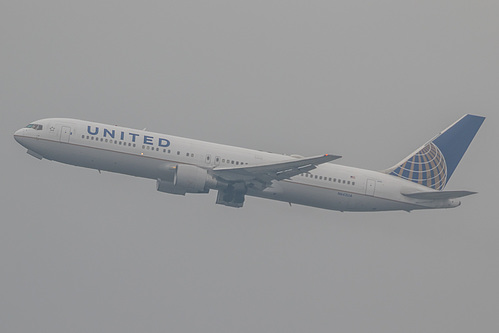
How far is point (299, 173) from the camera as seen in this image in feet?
250

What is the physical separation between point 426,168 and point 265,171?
58.2ft

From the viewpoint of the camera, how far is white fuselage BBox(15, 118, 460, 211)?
7481cm

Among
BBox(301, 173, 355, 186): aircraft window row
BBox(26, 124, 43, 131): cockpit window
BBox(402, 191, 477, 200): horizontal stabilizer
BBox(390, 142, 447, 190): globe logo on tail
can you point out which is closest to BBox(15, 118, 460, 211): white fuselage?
BBox(301, 173, 355, 186): aircraft window row

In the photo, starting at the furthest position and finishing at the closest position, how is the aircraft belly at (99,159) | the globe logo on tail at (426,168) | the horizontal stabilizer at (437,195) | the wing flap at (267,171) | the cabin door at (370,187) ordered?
the globe logo on tail at (426,168), the cabin door at (370,187), the horizontal stabilizer at (437,195), the aircraft belly at (99,159), the wing flap at (267,171)

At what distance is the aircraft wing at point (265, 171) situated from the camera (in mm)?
74375

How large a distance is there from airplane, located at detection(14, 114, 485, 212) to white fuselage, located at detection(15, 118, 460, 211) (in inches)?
2.8

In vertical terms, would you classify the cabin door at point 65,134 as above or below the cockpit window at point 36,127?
below

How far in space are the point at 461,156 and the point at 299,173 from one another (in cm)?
1908

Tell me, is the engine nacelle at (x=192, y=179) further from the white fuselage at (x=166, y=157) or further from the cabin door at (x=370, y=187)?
the cabin door at (x=370, y=187)

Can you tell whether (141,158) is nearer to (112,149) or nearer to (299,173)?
(112,149)

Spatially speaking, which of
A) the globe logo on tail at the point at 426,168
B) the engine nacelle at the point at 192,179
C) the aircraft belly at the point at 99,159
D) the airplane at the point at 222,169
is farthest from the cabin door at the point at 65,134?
the globe logo on tail at the point at 426,168

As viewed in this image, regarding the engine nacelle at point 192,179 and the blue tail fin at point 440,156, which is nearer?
the engine nacelle at point 192,179

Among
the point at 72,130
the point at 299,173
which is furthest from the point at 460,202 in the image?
the point at 72,130

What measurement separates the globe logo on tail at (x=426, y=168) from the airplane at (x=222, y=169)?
1788 mm
